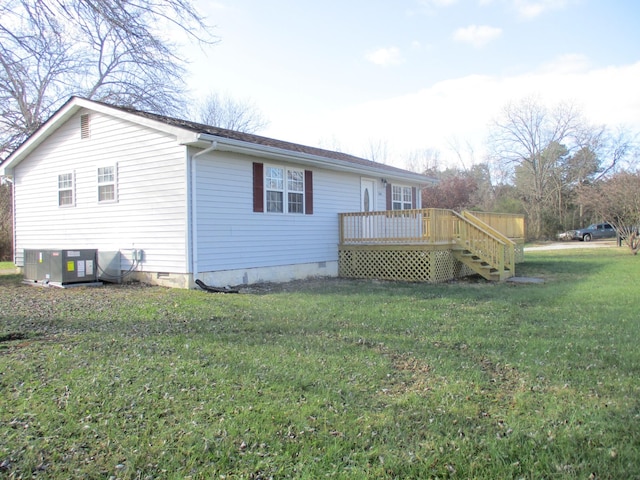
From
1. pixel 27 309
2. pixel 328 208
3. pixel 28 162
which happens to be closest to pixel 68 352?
pixel 27 309

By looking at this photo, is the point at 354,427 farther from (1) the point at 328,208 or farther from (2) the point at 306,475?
(1) the point at 328,208

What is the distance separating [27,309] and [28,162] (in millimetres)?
7467

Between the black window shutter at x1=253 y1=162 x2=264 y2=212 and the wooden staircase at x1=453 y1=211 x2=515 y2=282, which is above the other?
the black window shutter at x1=253 y1=162 x2=264 y2=212

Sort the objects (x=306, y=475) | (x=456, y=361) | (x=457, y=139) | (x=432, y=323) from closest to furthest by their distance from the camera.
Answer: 1. (x=306, y=475)
2. (x=456, y=361)
3. (x=432, y=323)
4. (x=457, y=139)

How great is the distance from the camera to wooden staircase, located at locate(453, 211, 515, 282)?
38.8 feet

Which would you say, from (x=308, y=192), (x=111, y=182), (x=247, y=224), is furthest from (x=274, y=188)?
(x=111, y=182)

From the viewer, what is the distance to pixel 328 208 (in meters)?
13.2

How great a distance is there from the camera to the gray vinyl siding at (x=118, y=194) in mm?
10109

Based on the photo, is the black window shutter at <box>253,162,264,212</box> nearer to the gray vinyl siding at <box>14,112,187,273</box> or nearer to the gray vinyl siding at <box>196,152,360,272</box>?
the gray vinyl siding at <box>196,152,360,272</box>

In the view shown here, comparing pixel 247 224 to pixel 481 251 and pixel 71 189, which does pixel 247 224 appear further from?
pixel 481 251

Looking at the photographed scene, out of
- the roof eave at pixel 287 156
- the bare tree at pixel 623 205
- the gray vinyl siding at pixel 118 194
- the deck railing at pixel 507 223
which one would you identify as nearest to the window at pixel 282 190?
the roof eave at pixel 287 156

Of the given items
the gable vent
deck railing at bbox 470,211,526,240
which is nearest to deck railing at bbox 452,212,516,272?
deck railing at bbox 470,211,526,240

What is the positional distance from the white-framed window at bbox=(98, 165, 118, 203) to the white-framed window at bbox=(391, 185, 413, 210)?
8641 millimetres

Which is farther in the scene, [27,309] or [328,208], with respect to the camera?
[328,208]
